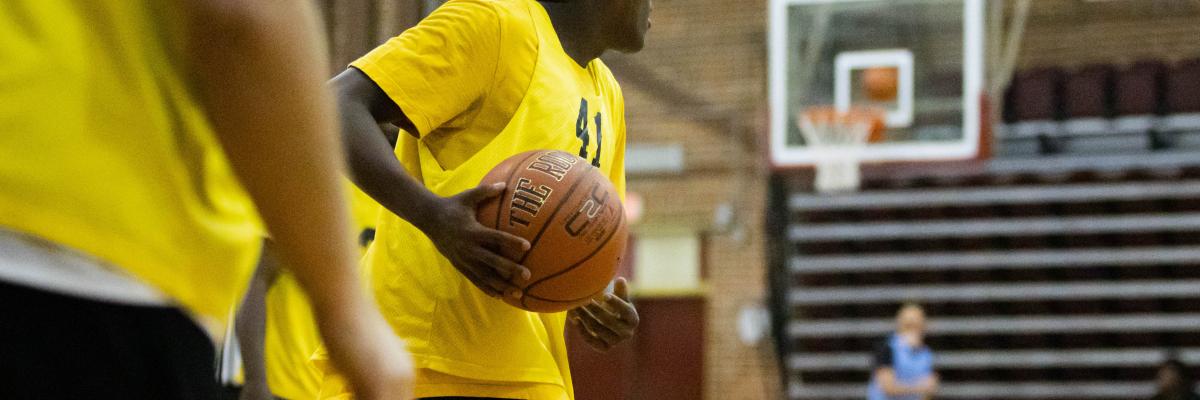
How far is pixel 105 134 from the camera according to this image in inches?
37.0

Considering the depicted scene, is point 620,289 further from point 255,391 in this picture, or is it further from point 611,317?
point 255,391

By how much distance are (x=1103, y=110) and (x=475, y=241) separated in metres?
10.8

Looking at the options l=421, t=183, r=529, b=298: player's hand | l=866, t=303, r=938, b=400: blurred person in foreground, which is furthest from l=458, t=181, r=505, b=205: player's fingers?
l=866, t=303, r=938, b=400: blurred person in foreground

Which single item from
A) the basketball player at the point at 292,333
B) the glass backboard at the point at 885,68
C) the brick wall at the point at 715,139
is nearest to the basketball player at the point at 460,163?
the basketball player at the point at 292,333

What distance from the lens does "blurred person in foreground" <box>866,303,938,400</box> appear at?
8.78 meters

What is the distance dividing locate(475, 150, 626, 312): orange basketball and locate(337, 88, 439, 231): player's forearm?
0.33 ft

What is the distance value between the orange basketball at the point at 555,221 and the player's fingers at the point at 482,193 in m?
0.01

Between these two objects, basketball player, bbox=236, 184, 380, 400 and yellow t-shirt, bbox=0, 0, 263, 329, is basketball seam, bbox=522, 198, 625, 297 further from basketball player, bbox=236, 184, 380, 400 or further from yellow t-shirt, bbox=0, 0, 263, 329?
basketball player, bbox=236, 184, 380, 400

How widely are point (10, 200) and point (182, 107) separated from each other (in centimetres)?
14

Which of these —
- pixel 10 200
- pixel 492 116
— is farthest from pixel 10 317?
pixel 492 116

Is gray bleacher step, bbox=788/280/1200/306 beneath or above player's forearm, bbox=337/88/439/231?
beneath

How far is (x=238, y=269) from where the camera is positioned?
3.45ft

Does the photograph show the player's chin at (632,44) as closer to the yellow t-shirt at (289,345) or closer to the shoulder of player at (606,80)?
the shoulder of player at (606,80)

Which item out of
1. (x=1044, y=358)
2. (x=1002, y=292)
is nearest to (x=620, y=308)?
(x=1044, y=358)
